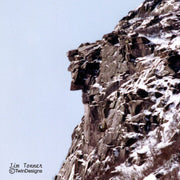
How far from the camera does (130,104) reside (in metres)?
33.8

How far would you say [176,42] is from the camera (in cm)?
3891

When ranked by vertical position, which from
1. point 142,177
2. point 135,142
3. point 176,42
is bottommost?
point 142,177

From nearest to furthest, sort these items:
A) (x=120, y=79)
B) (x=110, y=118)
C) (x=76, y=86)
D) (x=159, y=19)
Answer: (x=110, y=118)
(x=120, y=79)
(x=76, y=86)
(x=159, y=19)

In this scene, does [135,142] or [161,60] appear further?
[161,60]

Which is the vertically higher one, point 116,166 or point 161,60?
point 161,60

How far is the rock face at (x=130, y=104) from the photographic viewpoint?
28.9m

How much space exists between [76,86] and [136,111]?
518 inches

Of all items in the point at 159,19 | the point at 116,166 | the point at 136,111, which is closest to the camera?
the point at 116,166

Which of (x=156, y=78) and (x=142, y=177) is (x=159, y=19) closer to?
(x=156, y=78)

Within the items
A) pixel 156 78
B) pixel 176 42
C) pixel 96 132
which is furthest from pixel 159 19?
pixel 96 132

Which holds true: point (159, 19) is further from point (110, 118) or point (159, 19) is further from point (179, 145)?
point (179, 145)

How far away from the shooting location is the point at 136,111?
108ft

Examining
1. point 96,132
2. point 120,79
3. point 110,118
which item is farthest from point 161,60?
point 96,132

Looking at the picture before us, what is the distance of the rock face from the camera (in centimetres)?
2888
